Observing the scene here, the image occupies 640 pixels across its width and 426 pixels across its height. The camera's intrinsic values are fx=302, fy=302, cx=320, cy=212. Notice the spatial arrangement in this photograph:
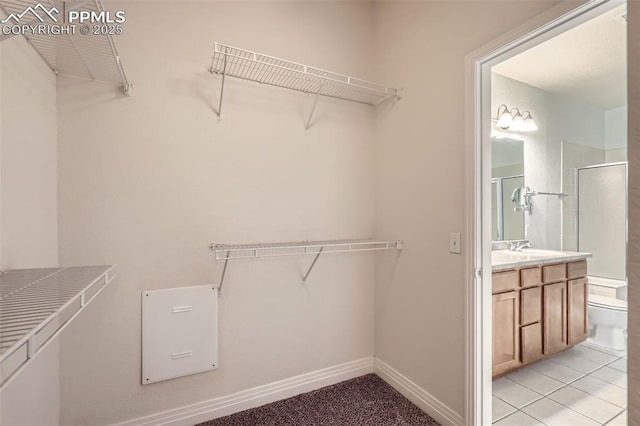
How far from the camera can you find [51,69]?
54.4 inches

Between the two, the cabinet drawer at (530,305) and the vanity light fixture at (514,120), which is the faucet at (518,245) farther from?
the vanity light fixture at (514,120)

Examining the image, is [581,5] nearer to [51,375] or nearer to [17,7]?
[17,7]

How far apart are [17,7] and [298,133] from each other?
51.3 inches

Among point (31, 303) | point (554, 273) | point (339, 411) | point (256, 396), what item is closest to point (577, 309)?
point (554, 273)

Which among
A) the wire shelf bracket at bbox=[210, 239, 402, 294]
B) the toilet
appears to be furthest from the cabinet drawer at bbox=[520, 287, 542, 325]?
the wire shelf bracket at bbox=[210, 239, 402, 294]

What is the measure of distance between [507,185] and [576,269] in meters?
0.91

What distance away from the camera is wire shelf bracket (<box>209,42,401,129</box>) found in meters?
1.67

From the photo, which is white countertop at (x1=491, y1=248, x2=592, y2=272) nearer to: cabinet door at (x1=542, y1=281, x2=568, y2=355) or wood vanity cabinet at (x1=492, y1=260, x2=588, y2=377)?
wood vanity cabinet at (x1=492, y1=260, x2=588, y2=377)

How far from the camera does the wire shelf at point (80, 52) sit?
1148mm

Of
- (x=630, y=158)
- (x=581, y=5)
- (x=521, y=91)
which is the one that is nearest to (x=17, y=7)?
(x=630, y=158)

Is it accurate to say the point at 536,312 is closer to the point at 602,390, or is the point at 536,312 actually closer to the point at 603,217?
the point at 602,390

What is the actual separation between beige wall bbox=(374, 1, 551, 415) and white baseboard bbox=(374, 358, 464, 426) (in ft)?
0.12

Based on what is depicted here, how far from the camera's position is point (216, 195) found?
1718 millimetres

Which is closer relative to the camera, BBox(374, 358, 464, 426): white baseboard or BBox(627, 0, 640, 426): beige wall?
BBox(627, 0, 640, 426): beige wall
